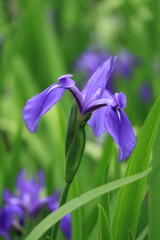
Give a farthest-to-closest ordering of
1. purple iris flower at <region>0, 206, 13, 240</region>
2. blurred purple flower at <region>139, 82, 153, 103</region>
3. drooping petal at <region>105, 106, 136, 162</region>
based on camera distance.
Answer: blurred purple flower at <region>139, 82, 153, 103</region>, purple iris flower at <region>0, 206, 13, 240</region>, drooping petal at <region>105, 106, 136, 162</region>

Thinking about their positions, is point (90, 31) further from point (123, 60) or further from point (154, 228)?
point (154, 228)

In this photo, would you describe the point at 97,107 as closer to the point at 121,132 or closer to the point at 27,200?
the point at 121,132

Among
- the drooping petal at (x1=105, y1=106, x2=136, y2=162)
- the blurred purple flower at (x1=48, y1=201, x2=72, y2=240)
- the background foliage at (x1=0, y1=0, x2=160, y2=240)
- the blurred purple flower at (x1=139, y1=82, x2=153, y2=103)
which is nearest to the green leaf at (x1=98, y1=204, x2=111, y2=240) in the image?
the background foliage at (x1=0, y1=0, x2=160, y2=240)

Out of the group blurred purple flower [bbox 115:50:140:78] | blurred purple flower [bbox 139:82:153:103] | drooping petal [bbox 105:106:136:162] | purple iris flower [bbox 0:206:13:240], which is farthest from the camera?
blurred purple flower [bbox 115:50:140:78]

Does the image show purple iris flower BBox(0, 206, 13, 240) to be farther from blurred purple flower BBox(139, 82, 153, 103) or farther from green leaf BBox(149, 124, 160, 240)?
blurred purple flower BBox(139, 82, 153, 103)

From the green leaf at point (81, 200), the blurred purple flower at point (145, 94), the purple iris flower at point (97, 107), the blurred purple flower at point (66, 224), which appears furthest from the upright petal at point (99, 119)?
the blurred purple flower at point (145, 94)

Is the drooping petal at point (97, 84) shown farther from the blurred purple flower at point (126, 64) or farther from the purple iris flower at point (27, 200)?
the blurred purple flower at point (126, 64)
